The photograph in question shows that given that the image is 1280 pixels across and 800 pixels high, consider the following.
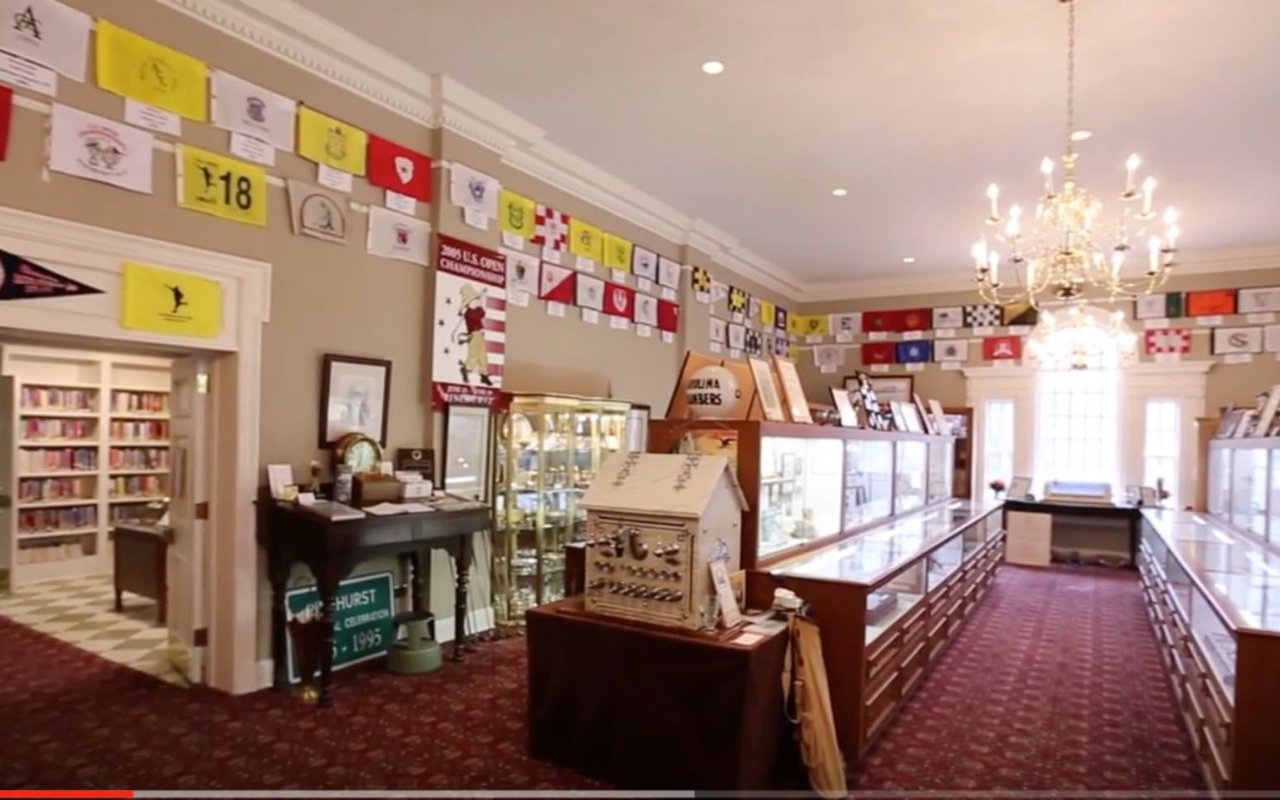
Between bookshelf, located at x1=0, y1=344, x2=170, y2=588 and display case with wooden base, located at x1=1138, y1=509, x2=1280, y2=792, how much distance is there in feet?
26.6

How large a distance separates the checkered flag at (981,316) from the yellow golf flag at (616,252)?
5.42m

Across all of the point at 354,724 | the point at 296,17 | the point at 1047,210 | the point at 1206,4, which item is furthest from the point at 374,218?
the point at 1206,4

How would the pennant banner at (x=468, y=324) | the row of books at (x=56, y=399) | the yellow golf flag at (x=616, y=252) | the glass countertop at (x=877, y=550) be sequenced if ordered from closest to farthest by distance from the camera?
the glass countertop at (x=877, y=550), the pennant banner at (x=468, y=324), the yellow golf flag at (x=616, y=252), the row of books at (x=56, y=399)

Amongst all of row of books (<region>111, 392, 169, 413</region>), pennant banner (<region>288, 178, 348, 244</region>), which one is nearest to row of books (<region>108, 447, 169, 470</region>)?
row of books (<region>111, 392, 169, 413</region>)

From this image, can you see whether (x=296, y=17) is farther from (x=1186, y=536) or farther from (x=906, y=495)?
(x=1186, y=536)

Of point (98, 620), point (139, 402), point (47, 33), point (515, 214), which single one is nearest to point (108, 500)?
point (139, 402)

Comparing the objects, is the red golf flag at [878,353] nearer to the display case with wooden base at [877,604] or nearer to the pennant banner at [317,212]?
the display case with wooden base at [877,604]

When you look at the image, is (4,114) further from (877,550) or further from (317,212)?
(877,550)

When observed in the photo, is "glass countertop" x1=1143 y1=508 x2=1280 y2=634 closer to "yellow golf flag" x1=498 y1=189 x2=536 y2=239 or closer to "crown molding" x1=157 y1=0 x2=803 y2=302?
"yellow golf flag" x1=498 y1=189 x2=536 y2=239

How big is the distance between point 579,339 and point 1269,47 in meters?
4.94

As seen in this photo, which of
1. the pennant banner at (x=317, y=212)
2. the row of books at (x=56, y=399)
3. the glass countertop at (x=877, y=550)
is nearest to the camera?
the glass countertop at (x=877, y=550)

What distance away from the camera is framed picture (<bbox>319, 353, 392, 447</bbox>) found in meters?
4.50

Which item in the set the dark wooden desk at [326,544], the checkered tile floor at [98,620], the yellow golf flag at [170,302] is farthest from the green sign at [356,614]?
the yellow golf flag at [170,302]

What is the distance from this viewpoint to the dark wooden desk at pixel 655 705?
2814mm
